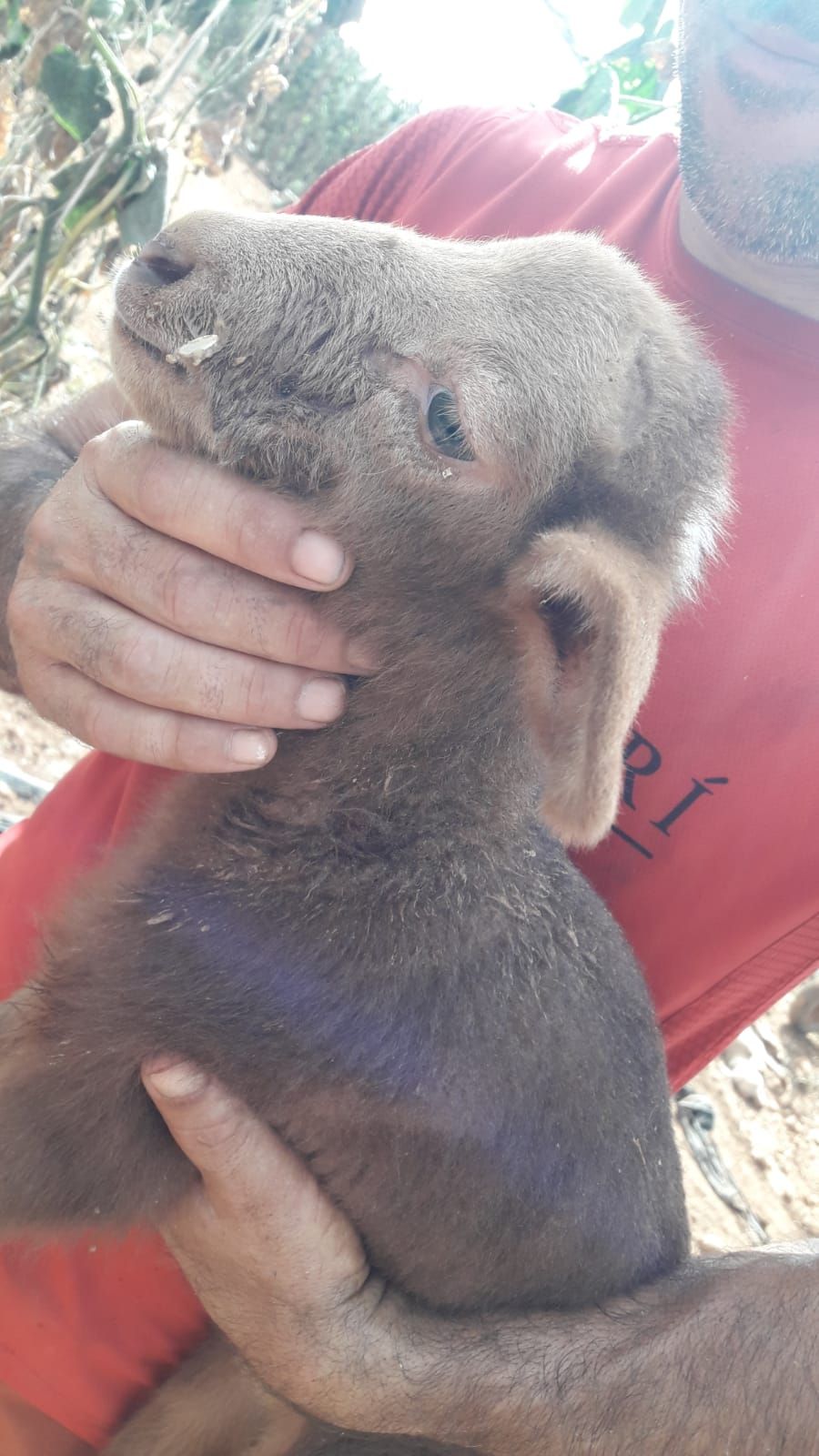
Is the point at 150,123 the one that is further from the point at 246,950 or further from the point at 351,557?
the point at 246,950

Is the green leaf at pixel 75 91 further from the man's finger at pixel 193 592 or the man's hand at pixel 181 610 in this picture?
the man's finger at pixel 193 592

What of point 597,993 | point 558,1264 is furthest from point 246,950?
point 558,1264

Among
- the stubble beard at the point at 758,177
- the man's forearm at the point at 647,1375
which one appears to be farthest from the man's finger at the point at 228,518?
the man's forearm at the point at 647,1375

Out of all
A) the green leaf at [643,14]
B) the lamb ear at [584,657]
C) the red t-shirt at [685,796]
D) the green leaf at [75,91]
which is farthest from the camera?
the green leaf at [643,14]

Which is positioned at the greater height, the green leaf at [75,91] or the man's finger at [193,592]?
the man's finger at [193,592]

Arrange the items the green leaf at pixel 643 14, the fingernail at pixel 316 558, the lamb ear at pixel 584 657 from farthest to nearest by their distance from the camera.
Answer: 1. the green leaf at pixel 643 14
2. the fingernail at pixel 316 558
3. the lamb ear at pixel 584 657

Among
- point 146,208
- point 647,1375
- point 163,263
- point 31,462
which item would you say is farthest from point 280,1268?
point 146,208

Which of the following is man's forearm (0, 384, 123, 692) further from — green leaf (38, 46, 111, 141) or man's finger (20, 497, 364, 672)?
green leaf (38, 46, 111, 141)
